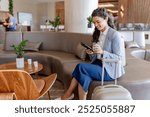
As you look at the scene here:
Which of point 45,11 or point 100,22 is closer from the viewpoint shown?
point 100,22

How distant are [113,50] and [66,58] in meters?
1.72

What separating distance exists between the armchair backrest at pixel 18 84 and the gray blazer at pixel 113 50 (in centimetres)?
87

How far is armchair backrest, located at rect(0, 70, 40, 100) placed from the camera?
1.98m

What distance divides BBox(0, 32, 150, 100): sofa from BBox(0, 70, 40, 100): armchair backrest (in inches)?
27.5

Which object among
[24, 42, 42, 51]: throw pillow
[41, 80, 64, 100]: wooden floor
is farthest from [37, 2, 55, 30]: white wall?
[41, 80, 64, 100]: wooden floor

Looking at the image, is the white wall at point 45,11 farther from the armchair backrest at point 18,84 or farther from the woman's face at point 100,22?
the armchair backrest at point 18,84

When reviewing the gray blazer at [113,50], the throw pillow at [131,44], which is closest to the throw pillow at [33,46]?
the throw pillow at [131,44]

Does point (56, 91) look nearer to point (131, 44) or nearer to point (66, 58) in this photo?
point (66, 58)

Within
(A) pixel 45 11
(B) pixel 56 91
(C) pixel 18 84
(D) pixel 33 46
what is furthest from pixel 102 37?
(A) pixel 45 11

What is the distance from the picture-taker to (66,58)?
4074 mm

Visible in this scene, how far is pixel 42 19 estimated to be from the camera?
16.2m

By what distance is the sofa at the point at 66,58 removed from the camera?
2.57 meters

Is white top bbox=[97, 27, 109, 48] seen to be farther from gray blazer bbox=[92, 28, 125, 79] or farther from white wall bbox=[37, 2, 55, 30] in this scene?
white wall bbox=[37, 2, 55, 30]

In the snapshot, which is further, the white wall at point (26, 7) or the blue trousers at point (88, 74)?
the white wall at point (26, 7)
